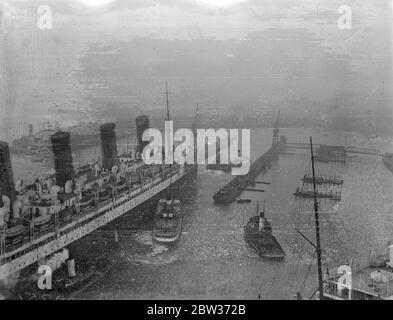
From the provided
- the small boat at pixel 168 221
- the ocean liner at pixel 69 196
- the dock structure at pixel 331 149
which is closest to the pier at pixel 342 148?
the dock structure at pixel 331 149

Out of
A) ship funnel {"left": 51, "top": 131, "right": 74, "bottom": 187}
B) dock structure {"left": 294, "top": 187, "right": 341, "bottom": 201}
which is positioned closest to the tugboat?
dock structure {"left": 294, "top": 187, "right": 341, "bottom": 201}

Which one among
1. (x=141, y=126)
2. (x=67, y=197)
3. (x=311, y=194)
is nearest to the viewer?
(x=67, y=197)

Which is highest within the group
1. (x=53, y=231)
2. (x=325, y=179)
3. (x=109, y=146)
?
(x=109, y=146)

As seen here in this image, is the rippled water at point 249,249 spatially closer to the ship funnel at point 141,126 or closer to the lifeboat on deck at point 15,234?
the lifeboat on deck at point 15,234

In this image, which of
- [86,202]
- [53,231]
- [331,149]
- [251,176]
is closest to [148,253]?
[86,202]

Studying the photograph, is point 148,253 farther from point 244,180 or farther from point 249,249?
point 244,180

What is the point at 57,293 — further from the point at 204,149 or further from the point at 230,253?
the point at 204,149
